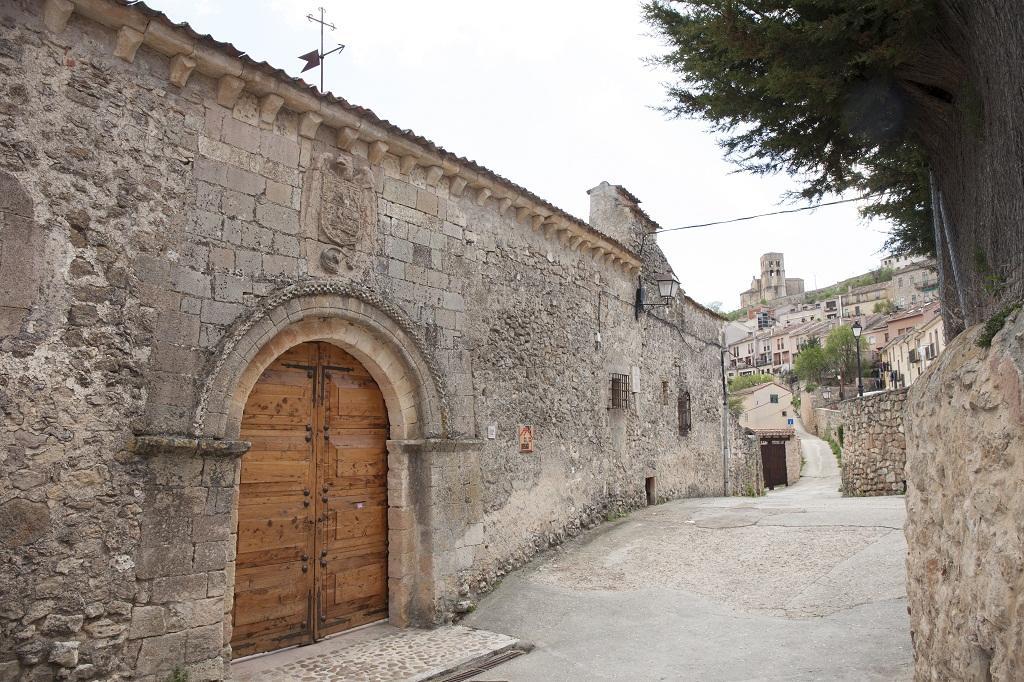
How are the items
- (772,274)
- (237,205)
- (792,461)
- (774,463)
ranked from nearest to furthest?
(237,205) → (774,463) → (792,461) → (772,274)

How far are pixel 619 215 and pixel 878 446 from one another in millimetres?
8207

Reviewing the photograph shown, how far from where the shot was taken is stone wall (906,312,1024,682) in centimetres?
279

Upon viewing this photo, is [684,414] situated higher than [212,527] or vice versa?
[684,414]

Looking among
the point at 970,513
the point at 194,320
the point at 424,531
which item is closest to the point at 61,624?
the point at 194,320


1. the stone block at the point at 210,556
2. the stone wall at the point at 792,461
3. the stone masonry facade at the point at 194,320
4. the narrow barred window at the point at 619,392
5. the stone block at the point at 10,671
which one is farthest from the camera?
the stone wall at the point at 792,461

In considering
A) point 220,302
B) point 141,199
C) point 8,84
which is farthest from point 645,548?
point 8,84

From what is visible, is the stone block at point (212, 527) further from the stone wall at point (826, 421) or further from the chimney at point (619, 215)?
the stone wall at point (826, 421)

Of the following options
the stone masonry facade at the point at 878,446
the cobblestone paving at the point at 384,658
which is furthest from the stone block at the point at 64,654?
the stone masonry facade at the point at 878,446

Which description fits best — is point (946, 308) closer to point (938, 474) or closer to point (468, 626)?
point (938, 474)

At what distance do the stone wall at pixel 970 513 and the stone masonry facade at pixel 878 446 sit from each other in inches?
443

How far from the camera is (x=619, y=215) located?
39.3 feet

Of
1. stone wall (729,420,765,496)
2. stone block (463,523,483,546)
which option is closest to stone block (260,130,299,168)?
stone block (463,523,483,546)

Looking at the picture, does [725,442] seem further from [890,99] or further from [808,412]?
[808,412]

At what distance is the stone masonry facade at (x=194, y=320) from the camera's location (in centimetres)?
420
